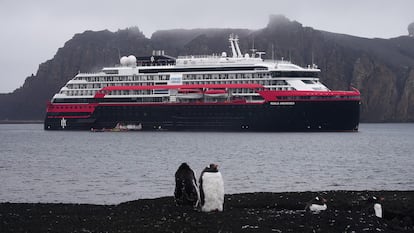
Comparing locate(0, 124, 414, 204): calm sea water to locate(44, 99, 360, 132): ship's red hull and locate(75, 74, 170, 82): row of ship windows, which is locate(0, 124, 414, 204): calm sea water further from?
locate(75, 74, 170, 82): row of ship windows

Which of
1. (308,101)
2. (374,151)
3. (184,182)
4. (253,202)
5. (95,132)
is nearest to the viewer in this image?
(184,182)

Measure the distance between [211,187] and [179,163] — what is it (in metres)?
31.3

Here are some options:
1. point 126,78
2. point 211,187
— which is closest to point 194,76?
point 126,78

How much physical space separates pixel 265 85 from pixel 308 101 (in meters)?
6.68

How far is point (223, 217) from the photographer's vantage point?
21.1 metres

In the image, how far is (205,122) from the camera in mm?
98000

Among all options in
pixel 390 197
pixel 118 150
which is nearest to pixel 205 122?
pixel 118 150

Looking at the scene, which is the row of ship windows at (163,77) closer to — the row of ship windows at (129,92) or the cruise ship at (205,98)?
the cruise ship at (205,98)

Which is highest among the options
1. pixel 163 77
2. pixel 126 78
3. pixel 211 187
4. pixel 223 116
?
pixel 163 77

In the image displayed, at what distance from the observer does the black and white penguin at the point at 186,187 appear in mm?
22016

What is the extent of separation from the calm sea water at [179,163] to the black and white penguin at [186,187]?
10.1 meters

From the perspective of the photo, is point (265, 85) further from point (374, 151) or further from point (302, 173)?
point (302, 173)

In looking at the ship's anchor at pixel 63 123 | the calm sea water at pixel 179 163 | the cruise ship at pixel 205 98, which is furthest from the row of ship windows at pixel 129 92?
the calm sea water at pixel 179 163

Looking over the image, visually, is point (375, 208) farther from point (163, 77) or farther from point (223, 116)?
point (163, 77)
